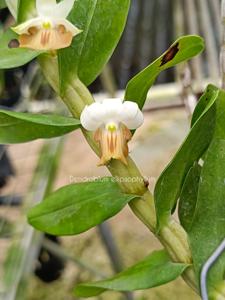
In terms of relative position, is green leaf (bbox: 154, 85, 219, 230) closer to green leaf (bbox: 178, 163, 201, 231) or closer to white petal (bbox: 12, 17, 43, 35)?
green leaf (bbox: 178, 163, 201, 231)

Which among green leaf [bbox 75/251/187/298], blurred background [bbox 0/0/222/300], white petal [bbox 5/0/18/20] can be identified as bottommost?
blurred background [bbox 0/0/222/300]

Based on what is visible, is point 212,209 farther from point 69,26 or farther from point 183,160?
point 69,26

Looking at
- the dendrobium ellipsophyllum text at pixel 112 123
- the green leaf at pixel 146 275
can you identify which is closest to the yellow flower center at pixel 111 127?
the dendrobium ellipsophyllum text at pixel 112 123

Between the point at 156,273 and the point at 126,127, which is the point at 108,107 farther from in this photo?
the point at 156,273

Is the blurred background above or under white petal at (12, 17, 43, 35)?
under

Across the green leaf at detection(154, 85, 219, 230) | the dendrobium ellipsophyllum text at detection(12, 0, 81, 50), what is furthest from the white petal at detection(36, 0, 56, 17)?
the green leaf at detection(154, 85, 219, 230)

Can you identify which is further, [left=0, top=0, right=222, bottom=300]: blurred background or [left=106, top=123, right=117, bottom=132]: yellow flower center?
[left=0, top=0, right=222, bottom=300]: blurred background
